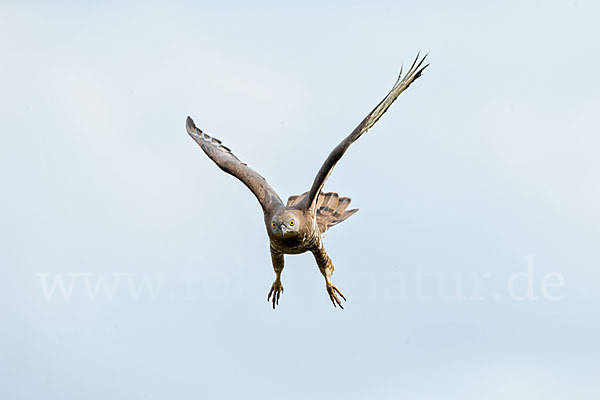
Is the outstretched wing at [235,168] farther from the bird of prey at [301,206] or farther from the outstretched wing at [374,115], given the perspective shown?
the outstretched wing at [374,115]

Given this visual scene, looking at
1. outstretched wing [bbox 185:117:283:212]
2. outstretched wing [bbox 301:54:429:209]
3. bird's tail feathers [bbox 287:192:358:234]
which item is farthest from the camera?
bird's tail feathers [bbox 287:192:358:234]

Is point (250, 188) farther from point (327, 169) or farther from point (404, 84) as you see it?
point (404, 84)

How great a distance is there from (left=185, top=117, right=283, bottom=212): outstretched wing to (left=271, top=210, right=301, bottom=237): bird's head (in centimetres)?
74

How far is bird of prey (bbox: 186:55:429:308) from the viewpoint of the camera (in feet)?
45.6

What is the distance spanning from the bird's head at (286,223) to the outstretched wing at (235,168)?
2.43 ft

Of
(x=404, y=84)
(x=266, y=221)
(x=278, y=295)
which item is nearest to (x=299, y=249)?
(x=266, y=221)

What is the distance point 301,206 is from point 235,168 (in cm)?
171

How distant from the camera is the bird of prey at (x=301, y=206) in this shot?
13898mm

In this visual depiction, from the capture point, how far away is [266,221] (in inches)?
587

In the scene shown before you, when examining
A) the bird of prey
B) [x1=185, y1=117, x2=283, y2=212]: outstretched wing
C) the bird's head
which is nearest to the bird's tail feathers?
the bird of prey

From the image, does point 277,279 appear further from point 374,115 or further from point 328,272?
point 374,115

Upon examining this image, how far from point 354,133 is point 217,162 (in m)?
3.19

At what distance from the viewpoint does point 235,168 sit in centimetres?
1600

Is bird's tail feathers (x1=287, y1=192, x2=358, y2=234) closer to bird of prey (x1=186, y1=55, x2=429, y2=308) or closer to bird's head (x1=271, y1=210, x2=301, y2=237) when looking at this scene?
bird of prey (x1=186, y1=55, x2=429, y2=308)
